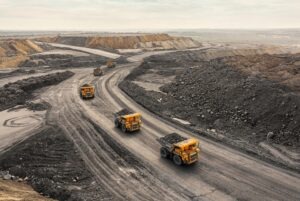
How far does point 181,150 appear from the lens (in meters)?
21.5

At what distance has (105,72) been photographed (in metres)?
66.8

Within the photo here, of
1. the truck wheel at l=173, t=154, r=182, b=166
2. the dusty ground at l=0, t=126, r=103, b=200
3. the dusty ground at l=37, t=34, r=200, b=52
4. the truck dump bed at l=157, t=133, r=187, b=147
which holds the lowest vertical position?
the dusty ground at l=0, t=126, r=103, b=200

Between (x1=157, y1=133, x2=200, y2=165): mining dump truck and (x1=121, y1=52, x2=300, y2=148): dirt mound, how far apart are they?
6605 mm

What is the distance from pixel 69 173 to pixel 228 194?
375 inches

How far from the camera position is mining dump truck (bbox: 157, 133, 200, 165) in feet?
70.6

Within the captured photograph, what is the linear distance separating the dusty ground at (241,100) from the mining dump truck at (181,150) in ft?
17.1

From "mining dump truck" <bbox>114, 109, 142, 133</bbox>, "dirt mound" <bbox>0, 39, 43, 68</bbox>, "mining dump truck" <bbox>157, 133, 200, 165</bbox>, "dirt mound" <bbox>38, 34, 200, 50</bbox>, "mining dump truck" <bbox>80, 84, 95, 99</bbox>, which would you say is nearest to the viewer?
"mining dump truck" <bbox>157, 133, 200, 165</bbox>

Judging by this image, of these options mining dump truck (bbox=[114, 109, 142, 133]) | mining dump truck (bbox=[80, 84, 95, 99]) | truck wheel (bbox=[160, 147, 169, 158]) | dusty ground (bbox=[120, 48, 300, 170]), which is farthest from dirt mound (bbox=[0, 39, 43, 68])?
truck wheel (bbox=[160, 147, 169, 158])

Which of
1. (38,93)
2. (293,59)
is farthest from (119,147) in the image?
(293,59)

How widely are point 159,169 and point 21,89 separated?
3087cm

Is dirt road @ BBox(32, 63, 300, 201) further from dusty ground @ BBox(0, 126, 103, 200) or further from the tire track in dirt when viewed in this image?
dusty ground @ BBox(0, 126, 103, 200)

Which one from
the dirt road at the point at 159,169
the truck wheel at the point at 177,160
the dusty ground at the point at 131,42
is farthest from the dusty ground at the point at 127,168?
the dusty ground at the point at 131,42

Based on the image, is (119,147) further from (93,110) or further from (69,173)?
(93,110)

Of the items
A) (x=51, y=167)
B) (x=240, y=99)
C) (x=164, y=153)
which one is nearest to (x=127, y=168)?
(x=164, y=153)
